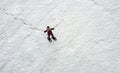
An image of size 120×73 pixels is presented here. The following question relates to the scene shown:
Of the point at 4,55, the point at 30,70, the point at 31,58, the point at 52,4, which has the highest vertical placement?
the point at 52,4

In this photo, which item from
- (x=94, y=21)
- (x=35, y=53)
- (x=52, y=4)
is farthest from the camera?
(x=52, y=4)

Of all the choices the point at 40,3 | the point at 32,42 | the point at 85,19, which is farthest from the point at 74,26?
the point at 40,3

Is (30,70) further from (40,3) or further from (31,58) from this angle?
(40,3)

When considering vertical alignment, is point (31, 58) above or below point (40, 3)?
below

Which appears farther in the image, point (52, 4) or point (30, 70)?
point (52, 4)

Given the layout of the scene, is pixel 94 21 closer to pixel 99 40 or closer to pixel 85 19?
pixel 85 19

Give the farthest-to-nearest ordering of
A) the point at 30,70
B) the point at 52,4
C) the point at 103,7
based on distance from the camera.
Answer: the point at 52,4
the point at 103,7
the point at 30,70

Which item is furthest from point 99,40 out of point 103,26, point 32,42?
point 32,42
